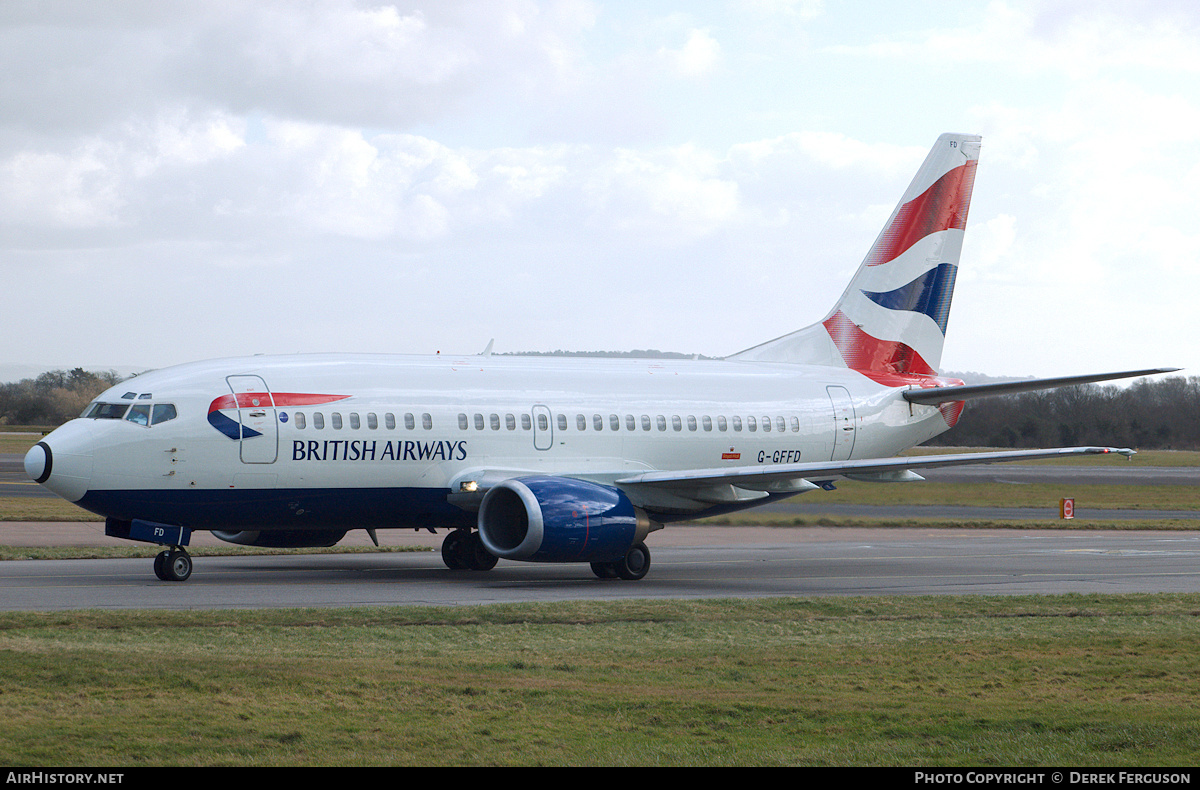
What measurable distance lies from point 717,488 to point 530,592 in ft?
15.8

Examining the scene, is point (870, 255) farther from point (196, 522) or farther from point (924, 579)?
point (196, 522)

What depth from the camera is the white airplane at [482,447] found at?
66.0 ft

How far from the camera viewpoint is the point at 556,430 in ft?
77.2

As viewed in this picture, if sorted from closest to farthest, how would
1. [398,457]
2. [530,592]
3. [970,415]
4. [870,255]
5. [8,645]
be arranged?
[8,645] < [530,592] < [398,457] < [870,255] < [970,415]

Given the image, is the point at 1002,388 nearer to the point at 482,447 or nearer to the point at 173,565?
the point at 482,447

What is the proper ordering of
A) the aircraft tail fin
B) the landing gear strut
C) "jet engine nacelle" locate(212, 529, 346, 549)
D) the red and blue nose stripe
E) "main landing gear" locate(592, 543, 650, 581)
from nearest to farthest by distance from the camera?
the landing gear strut
the red and blue nose stripe
"main landing gear" locate(592, 543, 650, 581)
"jet engine nacelle" locate(212, 529, 346, 549)
the aircraft tail fin

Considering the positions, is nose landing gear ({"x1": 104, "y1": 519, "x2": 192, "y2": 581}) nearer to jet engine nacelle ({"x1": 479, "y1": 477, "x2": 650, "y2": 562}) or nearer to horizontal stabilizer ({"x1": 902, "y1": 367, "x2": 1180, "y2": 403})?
jet engine nacelle ({"x1": 479, "y1": 477, "x2": 650, "y2": 562})

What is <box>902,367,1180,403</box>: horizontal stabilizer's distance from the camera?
74.9ft

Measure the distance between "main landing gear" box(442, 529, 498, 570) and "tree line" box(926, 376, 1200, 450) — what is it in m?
52.8

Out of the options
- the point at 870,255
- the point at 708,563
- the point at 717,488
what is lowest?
the point at 708,563

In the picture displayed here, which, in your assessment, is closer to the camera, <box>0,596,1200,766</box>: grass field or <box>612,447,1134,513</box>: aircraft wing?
<box>0,596,1200,766</box>: grass field

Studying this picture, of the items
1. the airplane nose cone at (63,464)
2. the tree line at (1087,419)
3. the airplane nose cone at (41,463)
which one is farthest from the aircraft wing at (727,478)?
the tree line at (1087,419)

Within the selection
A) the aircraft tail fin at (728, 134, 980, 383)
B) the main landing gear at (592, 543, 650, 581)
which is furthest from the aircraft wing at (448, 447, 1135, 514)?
the aircraft tail fin at (728, 134, 980, 383)
